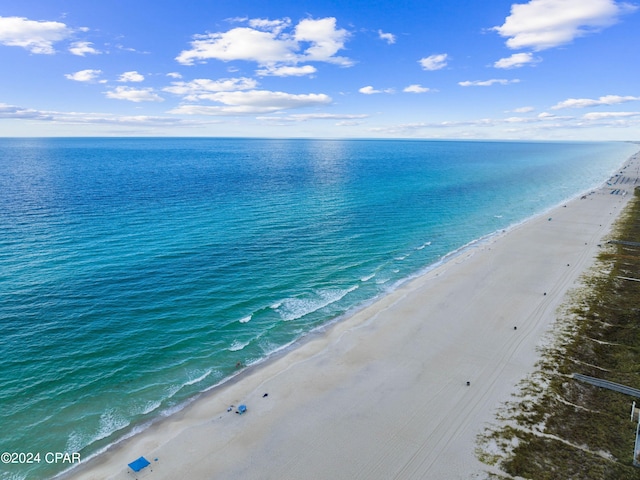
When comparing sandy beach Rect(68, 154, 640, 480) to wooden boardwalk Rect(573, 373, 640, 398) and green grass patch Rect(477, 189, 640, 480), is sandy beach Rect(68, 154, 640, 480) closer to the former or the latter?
green grass patch Rect(477, 189, 640, 480)

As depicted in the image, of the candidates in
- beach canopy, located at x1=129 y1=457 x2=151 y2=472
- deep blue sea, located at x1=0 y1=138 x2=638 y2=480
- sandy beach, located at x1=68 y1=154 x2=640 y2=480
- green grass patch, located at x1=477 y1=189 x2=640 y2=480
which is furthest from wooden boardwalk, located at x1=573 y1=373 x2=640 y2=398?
beach canopy, located at x1=129 y1=457 x2=151 y2=472

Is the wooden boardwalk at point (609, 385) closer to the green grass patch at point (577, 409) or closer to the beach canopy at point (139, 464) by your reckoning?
the green grass patch at point (577, 409)

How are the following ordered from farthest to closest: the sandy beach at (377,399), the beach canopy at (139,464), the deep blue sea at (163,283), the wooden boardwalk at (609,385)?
the deep blue sea at (163,283)
the wooden boardwalk at (609,385)
the sandy beach at (377,399)
the beach canopy at (139,464)

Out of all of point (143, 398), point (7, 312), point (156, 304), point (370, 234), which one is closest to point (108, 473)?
point (143, 398)

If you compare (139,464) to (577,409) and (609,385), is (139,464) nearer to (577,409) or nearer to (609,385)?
(577,409)

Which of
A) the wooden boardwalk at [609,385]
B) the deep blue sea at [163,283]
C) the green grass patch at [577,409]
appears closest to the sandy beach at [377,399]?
the green grass patch at [577,409]

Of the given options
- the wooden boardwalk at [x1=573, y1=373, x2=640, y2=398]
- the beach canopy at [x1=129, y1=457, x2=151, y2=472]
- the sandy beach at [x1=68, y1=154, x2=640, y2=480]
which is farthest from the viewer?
the wooden boardwalk at [x1=573, y1=373, x2=640, y2=398]
